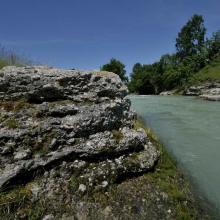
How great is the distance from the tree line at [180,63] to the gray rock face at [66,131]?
83716 mm

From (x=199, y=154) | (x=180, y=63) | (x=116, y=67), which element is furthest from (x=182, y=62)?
(x=199, y=154)

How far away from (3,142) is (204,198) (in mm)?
5071

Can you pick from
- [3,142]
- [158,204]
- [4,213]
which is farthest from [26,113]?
[158,204]

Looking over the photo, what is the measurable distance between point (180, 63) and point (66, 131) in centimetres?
10223

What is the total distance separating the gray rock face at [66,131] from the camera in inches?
233

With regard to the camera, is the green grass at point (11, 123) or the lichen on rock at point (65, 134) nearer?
the lichen on rock at point (65, 134)

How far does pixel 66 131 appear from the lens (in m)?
6.59

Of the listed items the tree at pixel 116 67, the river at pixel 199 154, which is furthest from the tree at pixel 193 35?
the river at pixel 199 154

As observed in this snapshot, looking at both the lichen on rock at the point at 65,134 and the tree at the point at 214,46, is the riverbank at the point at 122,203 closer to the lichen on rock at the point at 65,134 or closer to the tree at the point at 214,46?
the lichen on rock at the point at 65,134

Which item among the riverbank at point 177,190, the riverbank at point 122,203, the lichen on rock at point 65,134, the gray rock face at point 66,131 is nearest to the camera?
the riverbank at point 122,203

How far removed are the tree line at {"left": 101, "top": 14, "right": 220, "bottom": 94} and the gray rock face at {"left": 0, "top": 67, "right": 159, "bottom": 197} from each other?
83.7 metres

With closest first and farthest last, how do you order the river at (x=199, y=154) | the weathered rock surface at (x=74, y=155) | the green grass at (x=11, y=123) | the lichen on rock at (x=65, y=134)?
the weathered rock surface at (x=74, y=155) → the lichen on rock at (x=65, y=134) → the green grass at (x=11, y=123) → the river at (x=199, y=154)

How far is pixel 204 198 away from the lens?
6742 millimetres

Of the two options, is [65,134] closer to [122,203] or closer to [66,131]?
[66,131]
